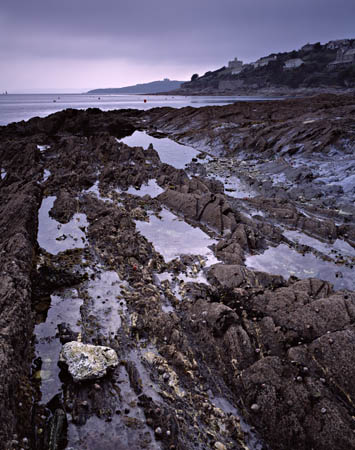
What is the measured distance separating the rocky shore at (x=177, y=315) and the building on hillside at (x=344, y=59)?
189138 mm

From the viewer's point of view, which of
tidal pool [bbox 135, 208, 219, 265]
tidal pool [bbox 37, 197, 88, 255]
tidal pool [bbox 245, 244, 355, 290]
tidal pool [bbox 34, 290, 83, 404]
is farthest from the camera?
tidal pool [bbox 37, 197, 88, 255]

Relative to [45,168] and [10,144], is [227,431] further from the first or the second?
[10,144]

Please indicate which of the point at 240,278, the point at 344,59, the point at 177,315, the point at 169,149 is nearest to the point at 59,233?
the point at 177,315

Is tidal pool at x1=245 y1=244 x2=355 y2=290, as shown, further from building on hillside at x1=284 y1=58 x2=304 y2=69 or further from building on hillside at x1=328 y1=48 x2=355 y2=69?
building on hillside at x1=284 y1=58 x2=304 y2=69

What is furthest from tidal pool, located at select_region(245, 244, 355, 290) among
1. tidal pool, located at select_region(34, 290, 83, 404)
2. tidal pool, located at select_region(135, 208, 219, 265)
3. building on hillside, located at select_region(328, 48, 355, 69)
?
building on hillside, located at select_region(328, 48, 355, 69)

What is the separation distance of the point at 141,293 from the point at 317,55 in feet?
789

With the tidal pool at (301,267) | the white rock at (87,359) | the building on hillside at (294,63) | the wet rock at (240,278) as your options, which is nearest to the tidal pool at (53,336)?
the white rock at (87,359)

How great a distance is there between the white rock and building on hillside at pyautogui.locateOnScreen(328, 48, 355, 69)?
8230 inches

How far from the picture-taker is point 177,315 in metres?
10.2

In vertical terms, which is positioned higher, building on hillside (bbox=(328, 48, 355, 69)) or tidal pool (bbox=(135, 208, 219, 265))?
building on hillside (bbox=(328, 48, 355, 69))

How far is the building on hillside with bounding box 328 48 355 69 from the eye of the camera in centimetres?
16800

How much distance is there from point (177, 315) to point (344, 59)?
215 meters

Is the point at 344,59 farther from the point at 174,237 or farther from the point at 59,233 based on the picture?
the point at 59,233

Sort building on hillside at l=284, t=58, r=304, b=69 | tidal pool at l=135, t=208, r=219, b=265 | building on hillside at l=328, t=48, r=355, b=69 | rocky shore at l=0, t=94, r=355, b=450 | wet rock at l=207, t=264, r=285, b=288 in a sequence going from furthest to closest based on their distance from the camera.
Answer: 1. building on hillside at l=284, t=58, r=304, b=69
2. building on hillside at l=328, t=48, r=355, b=69
3. tidal pool at l=135, t=208, r=219, b=265
4. wet rock at l=207, t=264, r=285, b=288
5. rocky shore at l=0, t=94, r=355, b=450
